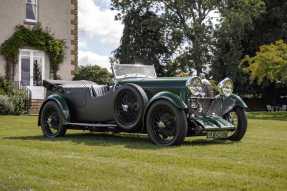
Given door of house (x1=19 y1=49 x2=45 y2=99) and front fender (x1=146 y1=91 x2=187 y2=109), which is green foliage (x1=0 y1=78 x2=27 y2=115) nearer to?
door of house (x1=19 y1=49 x2=45 y2=99)

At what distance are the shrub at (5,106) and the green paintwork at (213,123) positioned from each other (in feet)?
38.4

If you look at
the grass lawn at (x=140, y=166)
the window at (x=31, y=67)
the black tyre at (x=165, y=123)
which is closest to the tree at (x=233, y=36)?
the window at (x=31, y=67)

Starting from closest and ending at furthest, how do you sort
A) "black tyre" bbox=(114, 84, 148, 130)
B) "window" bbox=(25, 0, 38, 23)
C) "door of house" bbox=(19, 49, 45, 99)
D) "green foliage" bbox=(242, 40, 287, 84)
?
"black tyre" bbox=(114, 84, 148, 130) < "door of house" bbox=(19, 49, 45, 99) < "window" bbox=(25, 0, 38, 23) < "green foliage" bbox=(242, 40, 287, 84)

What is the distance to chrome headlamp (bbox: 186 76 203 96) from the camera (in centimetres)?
974

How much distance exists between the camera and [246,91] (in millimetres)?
43875

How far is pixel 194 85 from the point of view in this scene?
982 cm

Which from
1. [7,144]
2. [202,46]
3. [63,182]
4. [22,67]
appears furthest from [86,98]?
[202,46]

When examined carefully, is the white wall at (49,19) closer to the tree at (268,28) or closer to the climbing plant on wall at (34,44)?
the climbing plant on wall at (34,44)

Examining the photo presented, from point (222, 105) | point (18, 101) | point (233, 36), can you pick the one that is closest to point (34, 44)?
point (18, 101)

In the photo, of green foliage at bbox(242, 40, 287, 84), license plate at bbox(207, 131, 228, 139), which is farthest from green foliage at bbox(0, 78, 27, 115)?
green foliage at bbox(242, 40, 287, 84)

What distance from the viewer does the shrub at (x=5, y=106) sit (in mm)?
20125

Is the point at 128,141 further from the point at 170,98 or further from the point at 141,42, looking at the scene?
the point at 141,42

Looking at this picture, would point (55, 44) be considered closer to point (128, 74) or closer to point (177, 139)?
point (128, 74)

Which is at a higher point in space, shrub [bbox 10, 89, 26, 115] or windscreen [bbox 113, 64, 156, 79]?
windscreen [bbox 113, 64, 156, 79]
